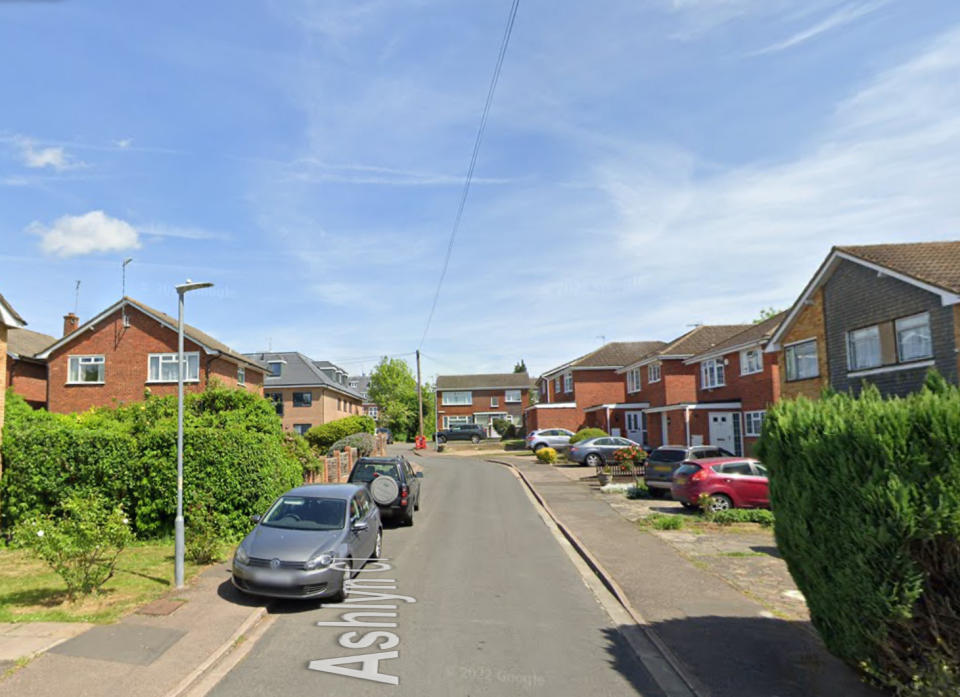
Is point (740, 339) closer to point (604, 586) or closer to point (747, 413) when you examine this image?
point (747, 413)

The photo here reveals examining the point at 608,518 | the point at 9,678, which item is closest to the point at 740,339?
the point at 608,518

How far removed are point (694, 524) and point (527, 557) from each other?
5523 mm

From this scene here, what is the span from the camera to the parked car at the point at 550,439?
44406 millimetres

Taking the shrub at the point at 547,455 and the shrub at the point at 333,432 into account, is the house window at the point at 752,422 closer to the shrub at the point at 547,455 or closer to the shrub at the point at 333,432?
the shrub at the point at 547,455

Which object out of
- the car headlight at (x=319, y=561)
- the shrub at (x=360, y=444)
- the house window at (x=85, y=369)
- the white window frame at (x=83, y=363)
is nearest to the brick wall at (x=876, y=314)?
the car headlight at (x=319, y=561)

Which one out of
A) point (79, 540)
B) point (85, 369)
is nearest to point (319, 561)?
point (79, 540)

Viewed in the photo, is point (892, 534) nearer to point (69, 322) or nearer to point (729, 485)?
point (729, 485)

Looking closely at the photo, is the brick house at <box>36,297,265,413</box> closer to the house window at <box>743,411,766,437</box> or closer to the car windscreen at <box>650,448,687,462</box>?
the car windscreen at <box>650,448,687,462</box>

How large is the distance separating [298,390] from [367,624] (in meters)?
44.5

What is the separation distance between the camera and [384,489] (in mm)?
16203

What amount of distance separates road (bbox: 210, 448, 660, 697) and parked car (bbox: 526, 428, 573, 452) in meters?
30.5

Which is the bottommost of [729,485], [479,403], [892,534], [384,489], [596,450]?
[596,450]

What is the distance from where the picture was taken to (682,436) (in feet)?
115

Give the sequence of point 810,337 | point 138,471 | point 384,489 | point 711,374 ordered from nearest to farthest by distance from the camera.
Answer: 1. point 138,471
2. point 384,489
3. point 810,337
4. point 711,374
